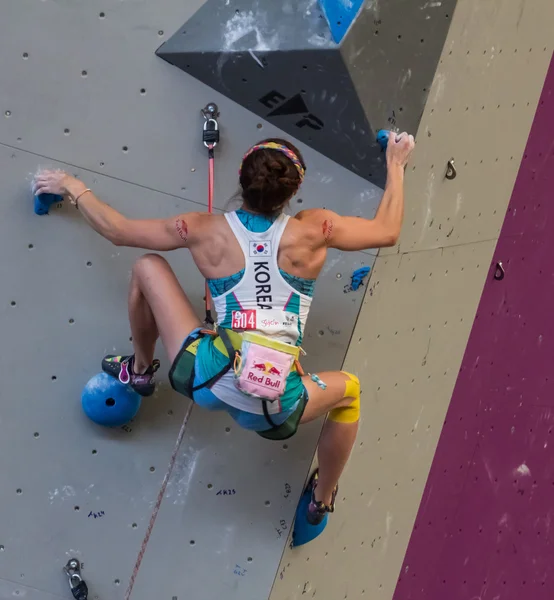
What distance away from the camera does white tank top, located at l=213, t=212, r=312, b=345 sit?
1.86 m

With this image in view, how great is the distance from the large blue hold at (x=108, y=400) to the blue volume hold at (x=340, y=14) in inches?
45.0

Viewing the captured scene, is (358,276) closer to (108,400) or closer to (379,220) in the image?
(379,220)

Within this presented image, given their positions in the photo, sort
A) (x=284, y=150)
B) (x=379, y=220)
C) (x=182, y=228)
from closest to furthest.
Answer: (x=284, y=150), (x=182, y=228), (x=379, y=220)

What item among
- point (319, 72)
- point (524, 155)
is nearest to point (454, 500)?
point (524, 155)

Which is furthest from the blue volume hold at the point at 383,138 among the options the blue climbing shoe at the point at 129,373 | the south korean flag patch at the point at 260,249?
the blue climbing shoe at the point at 129,373

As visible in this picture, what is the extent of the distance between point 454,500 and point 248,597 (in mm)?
1105

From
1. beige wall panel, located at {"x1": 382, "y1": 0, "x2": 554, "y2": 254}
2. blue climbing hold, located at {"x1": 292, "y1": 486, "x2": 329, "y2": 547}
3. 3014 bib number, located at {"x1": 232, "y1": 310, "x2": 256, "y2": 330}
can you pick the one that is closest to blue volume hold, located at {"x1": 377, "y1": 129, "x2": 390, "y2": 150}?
beige wall panel, located at {"x1": 382, "y1": 0, "x2": 554, "y2": 254}

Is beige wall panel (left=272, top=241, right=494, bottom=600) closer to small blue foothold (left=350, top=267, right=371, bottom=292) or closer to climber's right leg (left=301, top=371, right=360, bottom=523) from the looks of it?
small blue foothold (left=350, top=267, right=371, bottom=292)

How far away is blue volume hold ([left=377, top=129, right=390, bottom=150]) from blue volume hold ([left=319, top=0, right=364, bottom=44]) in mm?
286

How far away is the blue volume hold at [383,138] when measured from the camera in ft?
7.25

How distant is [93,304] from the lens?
2213mm

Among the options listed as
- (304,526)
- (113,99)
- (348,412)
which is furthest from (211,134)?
(304,526)

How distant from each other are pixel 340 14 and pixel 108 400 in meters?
1.26

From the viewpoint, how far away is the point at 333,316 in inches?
92.5
